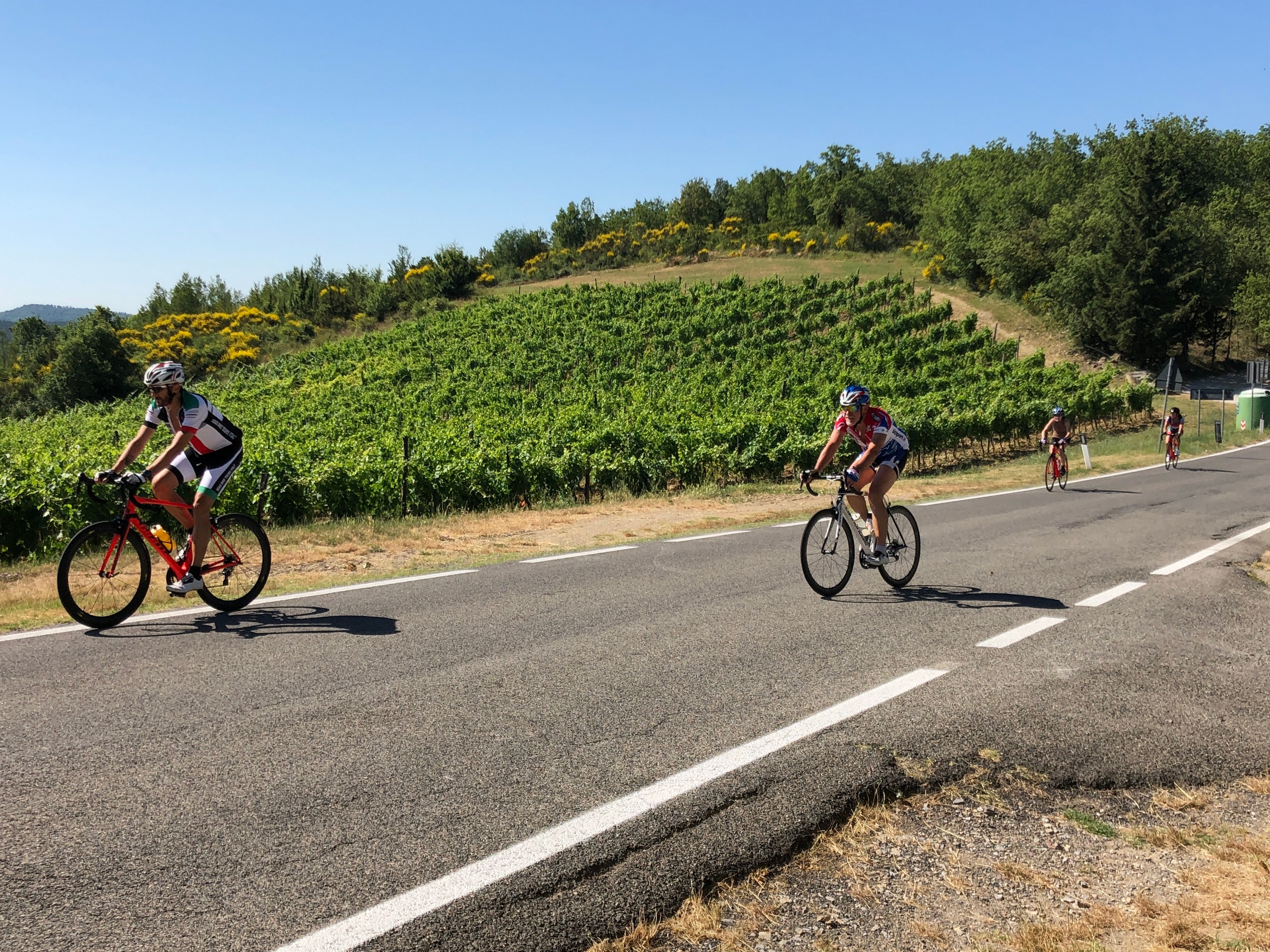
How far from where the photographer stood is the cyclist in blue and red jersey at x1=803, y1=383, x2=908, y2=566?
837 cm

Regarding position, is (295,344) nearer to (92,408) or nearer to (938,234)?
(92,408)

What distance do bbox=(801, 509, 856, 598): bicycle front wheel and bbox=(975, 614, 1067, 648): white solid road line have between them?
1.72m

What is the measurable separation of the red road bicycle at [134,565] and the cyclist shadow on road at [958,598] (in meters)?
5.17

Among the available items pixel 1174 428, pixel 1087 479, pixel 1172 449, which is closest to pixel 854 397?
pixel 1087 479

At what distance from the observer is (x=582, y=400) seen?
151ft

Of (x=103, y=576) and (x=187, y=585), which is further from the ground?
(x=103, y=576)

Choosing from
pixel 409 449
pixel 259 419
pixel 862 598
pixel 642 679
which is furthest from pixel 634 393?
pixel 642 679

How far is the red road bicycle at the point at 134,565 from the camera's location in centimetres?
675

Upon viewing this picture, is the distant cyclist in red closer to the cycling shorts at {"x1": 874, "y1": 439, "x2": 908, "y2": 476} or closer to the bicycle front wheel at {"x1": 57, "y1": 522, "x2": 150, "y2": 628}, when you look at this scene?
the cycling shorts at {"x1": 874, "y1": 439, "x2": 908, "y2": 476}

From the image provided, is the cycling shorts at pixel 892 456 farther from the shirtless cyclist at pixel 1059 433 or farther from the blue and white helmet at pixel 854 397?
the shirtless cyclist at pixel 1059 433

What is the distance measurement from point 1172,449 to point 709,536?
21.8 meters

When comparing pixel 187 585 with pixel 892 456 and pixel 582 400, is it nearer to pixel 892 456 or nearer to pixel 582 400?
pixel 892 456

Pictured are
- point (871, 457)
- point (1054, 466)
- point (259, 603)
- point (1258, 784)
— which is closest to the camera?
point (1258, 784)

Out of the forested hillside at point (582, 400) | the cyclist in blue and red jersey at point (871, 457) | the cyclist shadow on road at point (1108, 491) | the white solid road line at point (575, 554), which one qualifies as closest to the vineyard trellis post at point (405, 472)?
the forested hillside at point (582, 400)
